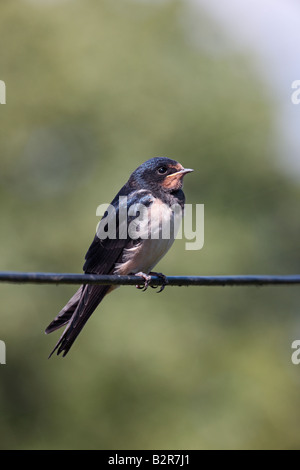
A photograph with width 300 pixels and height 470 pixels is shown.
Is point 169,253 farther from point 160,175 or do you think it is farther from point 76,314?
point 76,314

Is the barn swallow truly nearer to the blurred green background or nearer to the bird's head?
the bird's head

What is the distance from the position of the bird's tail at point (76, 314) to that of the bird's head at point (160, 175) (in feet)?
3.00

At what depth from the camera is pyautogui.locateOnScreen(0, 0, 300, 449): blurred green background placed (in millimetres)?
13992

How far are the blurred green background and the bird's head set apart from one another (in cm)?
814

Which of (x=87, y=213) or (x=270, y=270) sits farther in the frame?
(x=270, y=270)

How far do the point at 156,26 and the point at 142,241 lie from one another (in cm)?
1381

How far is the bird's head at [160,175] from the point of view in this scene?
518 cm

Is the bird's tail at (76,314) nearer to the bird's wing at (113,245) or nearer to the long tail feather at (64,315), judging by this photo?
the long tail feather at (64,315)

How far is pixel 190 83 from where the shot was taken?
17906 millimetres

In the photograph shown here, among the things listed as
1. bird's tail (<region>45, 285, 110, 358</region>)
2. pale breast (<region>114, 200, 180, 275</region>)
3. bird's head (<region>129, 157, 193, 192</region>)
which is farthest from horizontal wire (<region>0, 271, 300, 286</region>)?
bird's head (<region>129, 157, 193, 192</region>)

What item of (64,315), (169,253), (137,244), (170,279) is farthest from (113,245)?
(169,253)

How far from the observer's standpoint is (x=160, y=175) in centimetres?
525
